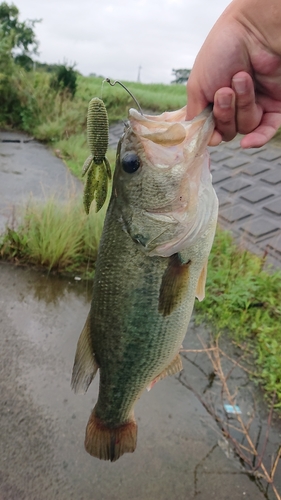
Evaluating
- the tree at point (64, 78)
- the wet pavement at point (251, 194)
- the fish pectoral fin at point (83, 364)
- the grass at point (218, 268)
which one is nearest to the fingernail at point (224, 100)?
the fish pectoral fin at point (83, 364)

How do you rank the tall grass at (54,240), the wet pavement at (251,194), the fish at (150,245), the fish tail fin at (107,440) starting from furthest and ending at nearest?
the wet pavement at (251,194), the tall grass at (54,240), the fish tail fin at (107,440), the fish at (150,245)

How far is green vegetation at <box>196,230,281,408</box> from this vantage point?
12.4 ft

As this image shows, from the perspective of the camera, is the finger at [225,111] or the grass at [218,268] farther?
the grass at [218,268]

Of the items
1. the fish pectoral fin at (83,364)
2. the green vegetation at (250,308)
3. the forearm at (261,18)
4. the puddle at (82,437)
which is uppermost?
the forearm at (261,18)

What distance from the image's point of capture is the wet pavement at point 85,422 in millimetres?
2691

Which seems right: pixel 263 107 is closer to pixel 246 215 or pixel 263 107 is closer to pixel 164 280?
pixel 164 280

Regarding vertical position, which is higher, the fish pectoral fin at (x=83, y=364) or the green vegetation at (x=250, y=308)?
the fish pectoral fin at (x=83, y=364)

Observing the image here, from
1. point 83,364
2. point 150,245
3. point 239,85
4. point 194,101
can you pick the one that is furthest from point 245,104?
point 83,364

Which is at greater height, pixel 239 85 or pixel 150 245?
pixel 239 85

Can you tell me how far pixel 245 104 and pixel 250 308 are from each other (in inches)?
124

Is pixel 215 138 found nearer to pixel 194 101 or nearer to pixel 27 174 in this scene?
pixel 194 101

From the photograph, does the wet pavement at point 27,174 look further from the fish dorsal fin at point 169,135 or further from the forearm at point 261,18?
the forearm at point 261,18

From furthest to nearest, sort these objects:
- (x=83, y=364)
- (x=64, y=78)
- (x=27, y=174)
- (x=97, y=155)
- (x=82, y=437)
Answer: (x=64, y=78), (x=27, y=174), (x=82, y=437), (x=83, y=364), (x=97, y=155)

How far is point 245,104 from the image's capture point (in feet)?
4.99
